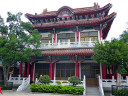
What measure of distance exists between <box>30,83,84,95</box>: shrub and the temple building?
2.45 m

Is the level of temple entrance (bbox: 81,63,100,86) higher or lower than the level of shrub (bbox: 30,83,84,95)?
higher

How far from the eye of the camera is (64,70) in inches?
585

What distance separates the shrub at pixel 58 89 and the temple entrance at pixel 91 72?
3.91 m

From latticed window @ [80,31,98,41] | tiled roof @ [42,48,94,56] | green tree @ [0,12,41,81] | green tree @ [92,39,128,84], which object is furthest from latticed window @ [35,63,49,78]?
green tree @ [92,39,128,84]

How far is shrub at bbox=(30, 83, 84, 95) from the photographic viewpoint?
32.5 feet

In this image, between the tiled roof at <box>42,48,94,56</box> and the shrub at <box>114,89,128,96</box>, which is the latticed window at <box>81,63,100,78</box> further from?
the shrub at <box>114,89,128,96</box>

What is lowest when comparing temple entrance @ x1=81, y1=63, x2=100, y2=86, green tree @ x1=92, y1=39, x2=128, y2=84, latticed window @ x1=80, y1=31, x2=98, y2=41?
temple entrance @ x1=81, y1=63, x2=100, y2=86

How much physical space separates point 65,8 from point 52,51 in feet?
21.7

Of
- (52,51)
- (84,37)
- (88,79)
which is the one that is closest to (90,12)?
(84,37)

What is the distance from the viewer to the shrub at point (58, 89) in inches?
390

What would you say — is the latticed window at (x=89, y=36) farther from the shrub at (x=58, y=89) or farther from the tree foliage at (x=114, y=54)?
the shrub at (x=58, y=89)

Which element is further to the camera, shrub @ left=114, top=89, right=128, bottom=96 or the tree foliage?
the tree foliage

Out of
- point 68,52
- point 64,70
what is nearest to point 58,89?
point 68,52

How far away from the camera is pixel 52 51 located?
44.4 ft
